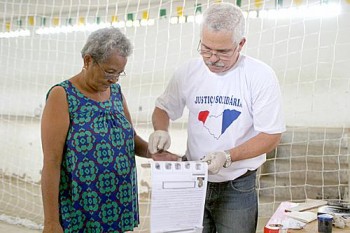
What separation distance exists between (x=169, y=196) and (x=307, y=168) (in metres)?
2.87

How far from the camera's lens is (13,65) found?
5430 millimetres

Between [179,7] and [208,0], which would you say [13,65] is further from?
[208,0]

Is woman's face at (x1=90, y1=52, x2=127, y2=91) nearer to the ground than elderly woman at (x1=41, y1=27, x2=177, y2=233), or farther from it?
farther from it

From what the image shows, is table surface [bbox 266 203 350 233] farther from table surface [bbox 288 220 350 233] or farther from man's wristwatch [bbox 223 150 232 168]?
man's wristwatch [bbox 223 150 232 168]

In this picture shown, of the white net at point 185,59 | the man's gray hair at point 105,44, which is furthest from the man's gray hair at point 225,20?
the white net at point 185,59

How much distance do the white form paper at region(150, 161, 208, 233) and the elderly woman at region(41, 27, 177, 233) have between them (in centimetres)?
22

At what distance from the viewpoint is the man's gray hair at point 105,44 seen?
1.42 metres

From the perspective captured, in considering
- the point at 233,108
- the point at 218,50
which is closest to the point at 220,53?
the point at 218,50

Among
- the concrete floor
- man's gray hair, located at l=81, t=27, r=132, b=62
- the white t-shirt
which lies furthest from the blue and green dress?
the concrete floor

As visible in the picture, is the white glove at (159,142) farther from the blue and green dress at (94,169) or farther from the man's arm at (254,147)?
the man's arm at (254,147)

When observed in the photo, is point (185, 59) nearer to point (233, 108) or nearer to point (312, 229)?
point (233, 108)

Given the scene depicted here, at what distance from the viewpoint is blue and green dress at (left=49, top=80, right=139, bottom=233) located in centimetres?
142

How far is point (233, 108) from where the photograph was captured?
4.87 feet

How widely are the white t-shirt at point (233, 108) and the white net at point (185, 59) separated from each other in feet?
7.28
